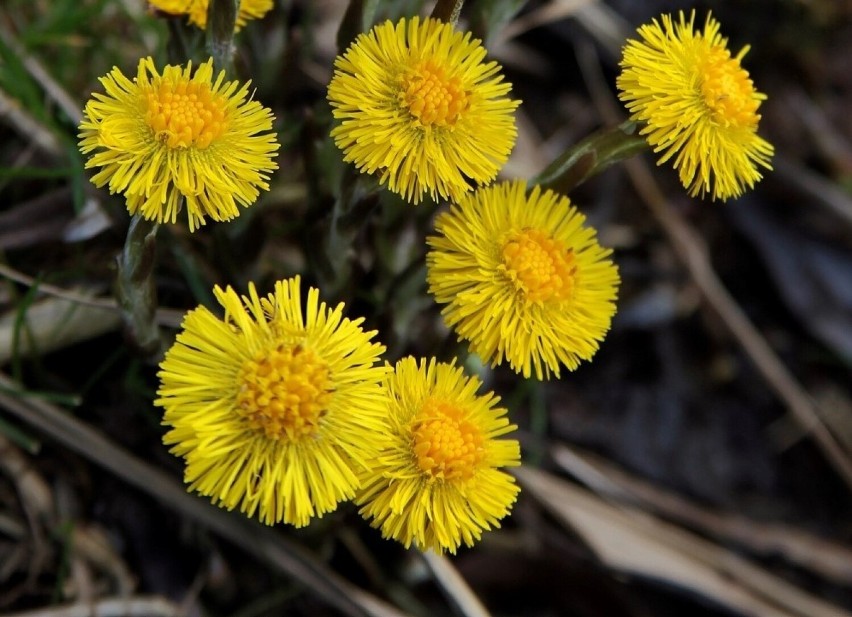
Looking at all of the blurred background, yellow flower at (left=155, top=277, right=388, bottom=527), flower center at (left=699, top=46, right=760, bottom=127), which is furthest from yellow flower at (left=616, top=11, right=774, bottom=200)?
yellow flower at (left=155, top=277, right=388, bottom=527)

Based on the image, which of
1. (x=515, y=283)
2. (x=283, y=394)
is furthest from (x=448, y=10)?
(x=283, y=394)

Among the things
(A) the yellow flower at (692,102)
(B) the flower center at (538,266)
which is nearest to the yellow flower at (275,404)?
(B) the flower center at (538,266)

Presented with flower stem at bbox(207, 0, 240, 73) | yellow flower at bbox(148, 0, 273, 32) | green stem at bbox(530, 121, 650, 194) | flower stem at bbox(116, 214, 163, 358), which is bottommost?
flower stem at bbox(116, 214, 163, 358)

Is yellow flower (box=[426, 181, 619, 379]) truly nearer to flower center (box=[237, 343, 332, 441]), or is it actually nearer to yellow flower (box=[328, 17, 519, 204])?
yellow flower (box=[328, 17, 519, 204])

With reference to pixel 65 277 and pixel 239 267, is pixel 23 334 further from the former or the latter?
pixel 239 267

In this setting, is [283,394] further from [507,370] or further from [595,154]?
[507,370]

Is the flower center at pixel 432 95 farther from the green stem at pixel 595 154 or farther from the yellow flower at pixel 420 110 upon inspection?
the green stem at pixel 595 154
